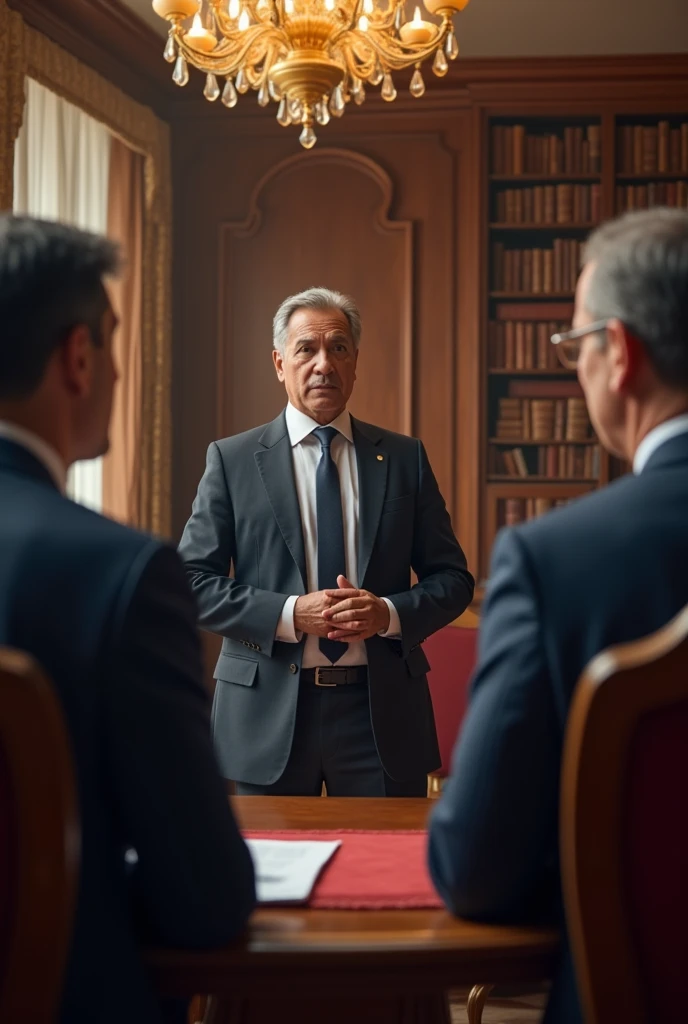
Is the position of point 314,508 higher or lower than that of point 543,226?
lower

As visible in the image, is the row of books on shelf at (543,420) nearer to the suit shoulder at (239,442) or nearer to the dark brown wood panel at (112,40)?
the dark brown wood panel at (112,40)

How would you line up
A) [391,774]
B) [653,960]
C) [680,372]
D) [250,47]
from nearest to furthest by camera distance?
[653,960]
[680,372]
[391,774]
[250,47]

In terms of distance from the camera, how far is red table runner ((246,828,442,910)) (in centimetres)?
137

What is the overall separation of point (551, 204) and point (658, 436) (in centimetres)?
483

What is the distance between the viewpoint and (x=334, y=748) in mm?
2605

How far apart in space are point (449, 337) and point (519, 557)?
15.8 ft

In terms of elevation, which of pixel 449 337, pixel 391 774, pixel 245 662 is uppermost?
pixel 449 337

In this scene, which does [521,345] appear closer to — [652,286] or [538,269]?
[538,269]

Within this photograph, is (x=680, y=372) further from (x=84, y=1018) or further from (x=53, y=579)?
(x=84, y=1018)

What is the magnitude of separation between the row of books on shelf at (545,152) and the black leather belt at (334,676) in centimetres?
389

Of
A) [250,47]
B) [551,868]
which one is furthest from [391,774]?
[250,47]

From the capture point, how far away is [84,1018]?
1147 millimetres

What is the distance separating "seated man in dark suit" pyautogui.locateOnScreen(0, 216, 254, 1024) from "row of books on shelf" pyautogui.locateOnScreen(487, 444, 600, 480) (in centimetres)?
478

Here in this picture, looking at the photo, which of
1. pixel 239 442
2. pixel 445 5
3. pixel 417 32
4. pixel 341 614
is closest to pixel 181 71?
pixel 417 32
